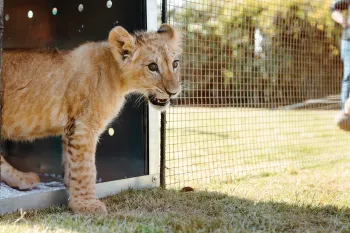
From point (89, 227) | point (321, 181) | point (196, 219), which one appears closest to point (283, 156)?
point (321, 181)

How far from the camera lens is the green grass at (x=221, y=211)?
112 inches

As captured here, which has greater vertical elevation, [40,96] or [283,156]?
[40,96]

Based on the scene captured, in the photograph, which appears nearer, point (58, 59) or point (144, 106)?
point (58, 59)

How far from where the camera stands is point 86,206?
3311 millimetres

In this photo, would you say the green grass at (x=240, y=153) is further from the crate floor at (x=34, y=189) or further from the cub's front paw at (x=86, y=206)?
the cub's front paw at (x=86, y=206)

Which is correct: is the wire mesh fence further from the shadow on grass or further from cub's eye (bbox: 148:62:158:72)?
cub's eye (bbox: 148:62:158:72)

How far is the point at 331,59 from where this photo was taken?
1085cm

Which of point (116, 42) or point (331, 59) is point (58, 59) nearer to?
point (116, 42)

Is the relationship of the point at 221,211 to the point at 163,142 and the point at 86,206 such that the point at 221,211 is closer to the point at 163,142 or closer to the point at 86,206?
the point at 86,206

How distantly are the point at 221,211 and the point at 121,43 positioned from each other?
1307 mm

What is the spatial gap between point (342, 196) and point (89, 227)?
2151mm

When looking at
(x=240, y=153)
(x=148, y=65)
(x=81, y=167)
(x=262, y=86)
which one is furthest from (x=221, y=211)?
(x=262, y=86)

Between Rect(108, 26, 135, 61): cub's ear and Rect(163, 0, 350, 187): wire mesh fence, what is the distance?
221 centimetres

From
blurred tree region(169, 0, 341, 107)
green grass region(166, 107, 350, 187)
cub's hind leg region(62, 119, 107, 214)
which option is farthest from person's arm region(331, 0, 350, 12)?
cub's hind leg region(62, 119, 107, 214)
